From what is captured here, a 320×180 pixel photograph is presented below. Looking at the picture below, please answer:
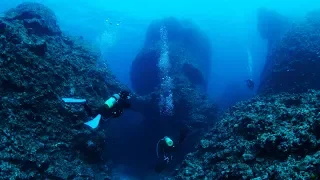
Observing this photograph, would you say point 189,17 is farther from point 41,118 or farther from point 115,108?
point 115,108

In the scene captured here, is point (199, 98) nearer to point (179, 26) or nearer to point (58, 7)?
point (179, 26)

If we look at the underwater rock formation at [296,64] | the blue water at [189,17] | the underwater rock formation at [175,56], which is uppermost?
the blue water at [189,17]

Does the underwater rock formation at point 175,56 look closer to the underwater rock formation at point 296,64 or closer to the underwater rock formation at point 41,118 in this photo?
the underwater rock formation at point 296,64

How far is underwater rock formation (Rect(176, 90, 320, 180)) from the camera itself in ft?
13.8

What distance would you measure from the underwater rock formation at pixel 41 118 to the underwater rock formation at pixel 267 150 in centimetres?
305

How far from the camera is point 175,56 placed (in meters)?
18.8

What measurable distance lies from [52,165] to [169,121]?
8.72 meters

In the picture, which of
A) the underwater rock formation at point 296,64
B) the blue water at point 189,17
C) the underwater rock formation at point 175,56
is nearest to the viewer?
the underwater rock formation at point 296,64

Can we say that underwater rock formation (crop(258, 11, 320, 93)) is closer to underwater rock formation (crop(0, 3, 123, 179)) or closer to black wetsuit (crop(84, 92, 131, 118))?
underwater rock formation (crop(0, 3, 123, 179))

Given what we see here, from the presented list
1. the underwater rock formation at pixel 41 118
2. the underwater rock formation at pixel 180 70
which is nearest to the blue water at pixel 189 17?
the underwater rock formation at pixel 180 70

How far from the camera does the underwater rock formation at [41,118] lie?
602cm

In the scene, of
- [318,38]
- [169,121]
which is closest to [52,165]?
[169,121]

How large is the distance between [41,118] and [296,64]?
12.9m

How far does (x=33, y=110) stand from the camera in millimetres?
6902
